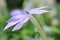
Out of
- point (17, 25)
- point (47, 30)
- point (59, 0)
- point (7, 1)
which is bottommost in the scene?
A: point (59, 0)

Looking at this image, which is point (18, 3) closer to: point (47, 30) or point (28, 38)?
point (47, 30)

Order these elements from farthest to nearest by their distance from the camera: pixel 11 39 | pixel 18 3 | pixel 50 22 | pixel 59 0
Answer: pixel 59 0 < pixel 18 3 < pixel 50 22 < pixel 11 39

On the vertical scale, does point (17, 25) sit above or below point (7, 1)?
above

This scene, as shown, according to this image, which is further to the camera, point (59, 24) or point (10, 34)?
point (59, 24)

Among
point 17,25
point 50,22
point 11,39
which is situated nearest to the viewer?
point 17,25

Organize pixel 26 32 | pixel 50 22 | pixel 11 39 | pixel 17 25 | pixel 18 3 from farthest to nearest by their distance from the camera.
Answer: pixel 18 3 → pixel 50 22 → pixel 26 32 → pixel 11 39 → pixel 17 25

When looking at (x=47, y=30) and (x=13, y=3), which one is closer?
(x=47, y=30)

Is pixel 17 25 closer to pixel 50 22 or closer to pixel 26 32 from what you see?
pixel 26 32

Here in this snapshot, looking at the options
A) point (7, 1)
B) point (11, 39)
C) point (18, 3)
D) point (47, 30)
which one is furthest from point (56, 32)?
point (7, 1)

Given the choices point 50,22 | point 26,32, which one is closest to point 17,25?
point 26,32
